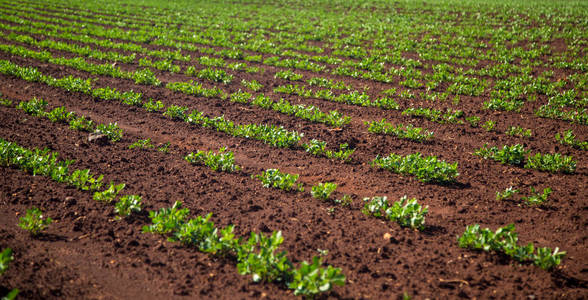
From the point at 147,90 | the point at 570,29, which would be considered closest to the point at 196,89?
the point at 147,90

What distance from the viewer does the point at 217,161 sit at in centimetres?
717

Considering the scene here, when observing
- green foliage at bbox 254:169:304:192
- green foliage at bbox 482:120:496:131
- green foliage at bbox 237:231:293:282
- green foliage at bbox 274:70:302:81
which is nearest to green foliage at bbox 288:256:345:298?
green foliage at bbox 237:231:293:282

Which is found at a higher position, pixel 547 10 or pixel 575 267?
pixel 547 10

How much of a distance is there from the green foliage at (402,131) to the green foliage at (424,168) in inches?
63.8

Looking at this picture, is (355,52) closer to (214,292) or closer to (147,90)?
(147,90)

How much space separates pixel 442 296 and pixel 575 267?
6.55ft

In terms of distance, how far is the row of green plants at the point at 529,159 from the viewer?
7.27 metres

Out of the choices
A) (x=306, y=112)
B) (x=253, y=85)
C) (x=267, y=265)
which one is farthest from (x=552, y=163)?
(x=253, y=85)

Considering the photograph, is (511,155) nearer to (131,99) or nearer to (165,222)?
(165,222)

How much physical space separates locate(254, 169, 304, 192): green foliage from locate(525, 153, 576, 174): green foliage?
16.3ft

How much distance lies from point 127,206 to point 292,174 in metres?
3.05

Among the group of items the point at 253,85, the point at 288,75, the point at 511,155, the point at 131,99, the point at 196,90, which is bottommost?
the point at 511,155

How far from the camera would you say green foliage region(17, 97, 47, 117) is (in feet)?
30.4

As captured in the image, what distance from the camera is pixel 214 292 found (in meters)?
4.18
